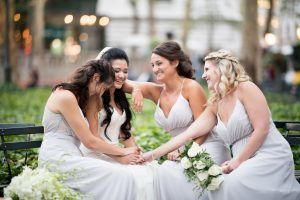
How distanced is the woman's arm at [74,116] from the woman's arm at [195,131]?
0.55 metres

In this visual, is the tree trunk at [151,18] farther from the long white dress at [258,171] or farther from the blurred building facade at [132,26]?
the long white dress at [258,171]

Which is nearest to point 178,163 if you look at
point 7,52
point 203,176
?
point 203,176

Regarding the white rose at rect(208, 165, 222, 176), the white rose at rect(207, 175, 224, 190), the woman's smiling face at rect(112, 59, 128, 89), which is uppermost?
the woman's smiling face at rect(112, 59, 128, 89)

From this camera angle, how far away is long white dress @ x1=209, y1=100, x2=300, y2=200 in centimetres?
667

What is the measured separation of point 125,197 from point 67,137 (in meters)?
0.94

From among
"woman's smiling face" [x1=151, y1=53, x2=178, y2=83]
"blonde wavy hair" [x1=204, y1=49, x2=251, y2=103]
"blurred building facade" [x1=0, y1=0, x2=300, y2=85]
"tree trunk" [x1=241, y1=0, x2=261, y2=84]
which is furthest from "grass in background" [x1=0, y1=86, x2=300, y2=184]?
"blurred building facade" [x1=0, y1=0, x2=300, y2=85]

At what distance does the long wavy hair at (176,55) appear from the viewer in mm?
7746

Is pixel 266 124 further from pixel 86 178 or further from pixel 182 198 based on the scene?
pixel 86 178

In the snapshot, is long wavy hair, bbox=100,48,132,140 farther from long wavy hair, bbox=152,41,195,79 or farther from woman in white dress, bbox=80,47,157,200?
long wavy hair, bbox=152,41,195,79

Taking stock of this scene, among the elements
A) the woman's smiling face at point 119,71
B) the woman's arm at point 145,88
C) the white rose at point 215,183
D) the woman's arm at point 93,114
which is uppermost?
the woman's smiling face at point 119,71

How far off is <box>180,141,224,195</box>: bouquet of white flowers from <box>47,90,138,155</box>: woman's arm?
3.00 feet

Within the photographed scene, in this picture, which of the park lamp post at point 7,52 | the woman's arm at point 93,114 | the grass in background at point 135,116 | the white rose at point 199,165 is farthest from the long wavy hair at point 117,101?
the park lamp post at point 7,52

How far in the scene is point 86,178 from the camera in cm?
688

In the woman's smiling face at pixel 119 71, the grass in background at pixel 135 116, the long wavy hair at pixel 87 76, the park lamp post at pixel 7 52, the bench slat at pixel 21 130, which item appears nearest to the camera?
the long wavy hair at pixel 87 76
